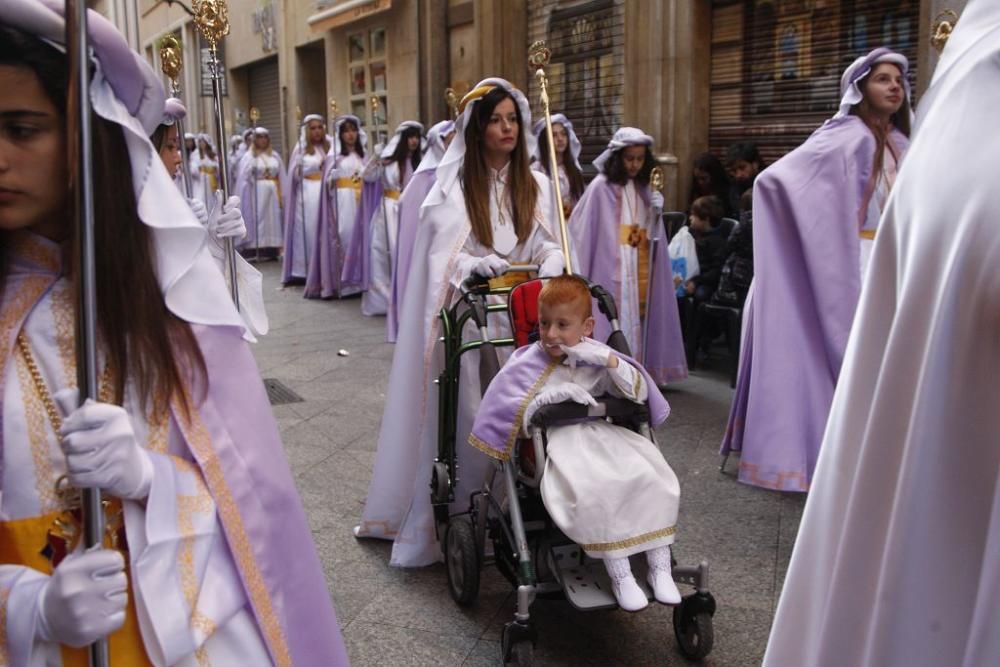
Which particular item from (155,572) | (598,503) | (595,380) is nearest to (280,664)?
(155,572)

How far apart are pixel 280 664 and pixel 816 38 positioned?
807cm

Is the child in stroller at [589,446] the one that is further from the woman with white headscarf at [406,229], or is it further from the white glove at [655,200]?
the white glove at [655,200]

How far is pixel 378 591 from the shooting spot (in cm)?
391

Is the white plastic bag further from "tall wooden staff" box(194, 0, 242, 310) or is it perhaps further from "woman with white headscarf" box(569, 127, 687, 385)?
"tall wooden staff" box(194, 0, 242, 310)

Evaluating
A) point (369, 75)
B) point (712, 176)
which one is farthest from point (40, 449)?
point (369, 75)

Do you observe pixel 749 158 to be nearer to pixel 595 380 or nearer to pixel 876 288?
pixel 595 380

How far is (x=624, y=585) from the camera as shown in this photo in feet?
9.98

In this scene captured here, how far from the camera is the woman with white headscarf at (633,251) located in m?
7.02

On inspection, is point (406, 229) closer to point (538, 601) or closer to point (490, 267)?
point (490, 267)

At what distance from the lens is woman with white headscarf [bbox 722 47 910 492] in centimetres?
489

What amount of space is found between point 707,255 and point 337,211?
20.1ft

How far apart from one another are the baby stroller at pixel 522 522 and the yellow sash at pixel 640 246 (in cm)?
315

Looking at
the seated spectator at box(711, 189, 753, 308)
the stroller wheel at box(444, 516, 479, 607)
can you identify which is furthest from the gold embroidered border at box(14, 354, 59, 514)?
the seated spectator at box(711, 189, 753, 308)

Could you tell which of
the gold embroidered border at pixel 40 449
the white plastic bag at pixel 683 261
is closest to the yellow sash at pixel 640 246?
the white plastic bag at pixel 683 261
